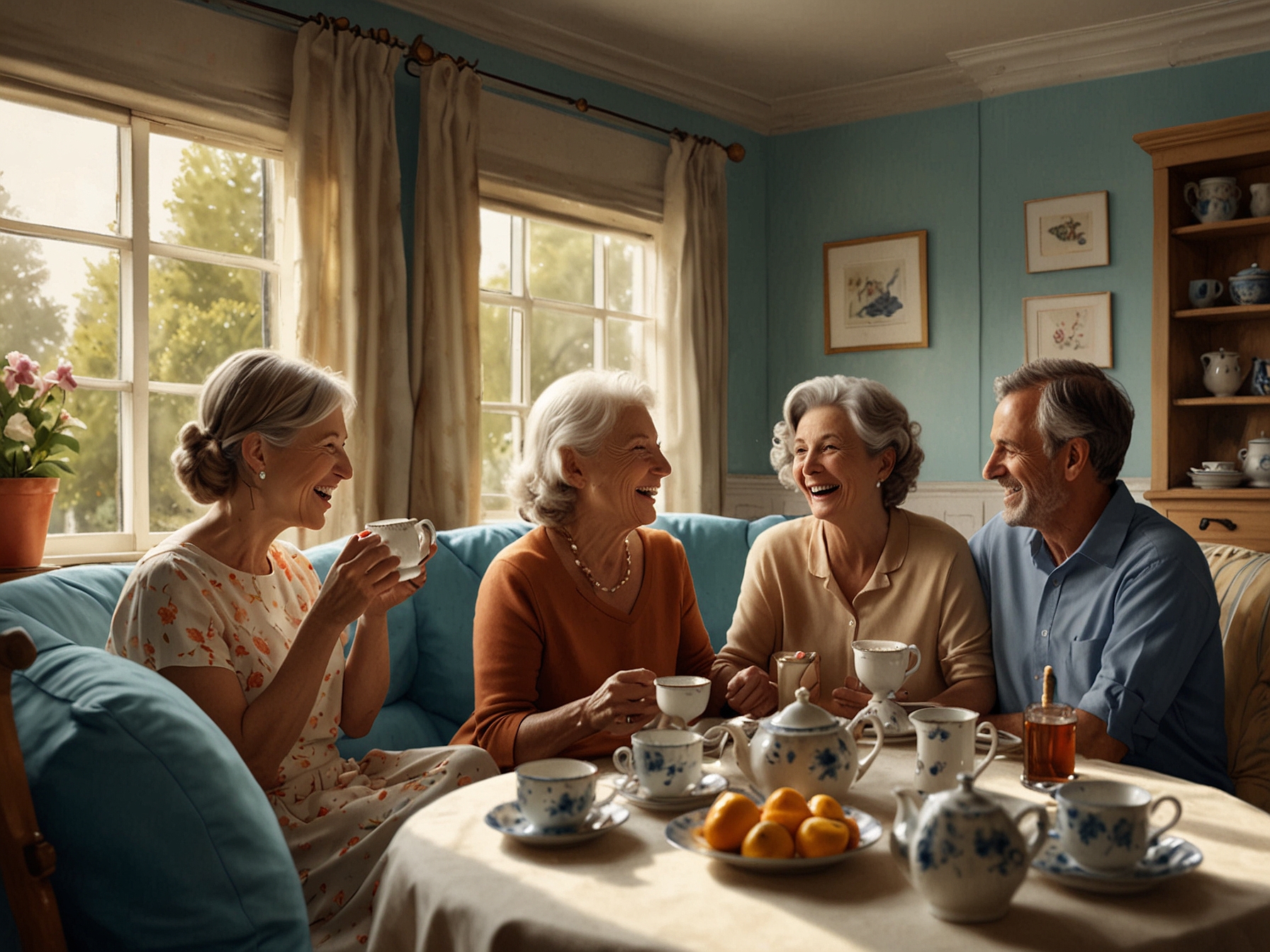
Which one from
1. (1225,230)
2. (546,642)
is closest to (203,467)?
(546,642)

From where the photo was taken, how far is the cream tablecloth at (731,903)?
3.20 ft

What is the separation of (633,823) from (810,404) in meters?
1.28

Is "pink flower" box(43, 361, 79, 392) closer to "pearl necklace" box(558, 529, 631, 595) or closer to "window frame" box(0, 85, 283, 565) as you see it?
"window frame" box(0, 85, 283, 565)

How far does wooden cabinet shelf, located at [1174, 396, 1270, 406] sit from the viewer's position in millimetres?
3984

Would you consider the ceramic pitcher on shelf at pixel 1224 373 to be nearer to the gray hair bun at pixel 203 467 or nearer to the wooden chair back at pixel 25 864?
the gray hair bun at pixel 203 467

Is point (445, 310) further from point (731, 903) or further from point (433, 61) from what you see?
point (731, 903)

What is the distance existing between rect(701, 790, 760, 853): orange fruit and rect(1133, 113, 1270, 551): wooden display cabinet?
343 centimetres

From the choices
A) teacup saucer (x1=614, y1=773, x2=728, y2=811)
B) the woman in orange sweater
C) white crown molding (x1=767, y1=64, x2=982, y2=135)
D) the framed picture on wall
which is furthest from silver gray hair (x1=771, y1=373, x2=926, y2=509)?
white crown molding (x1=767, y1=64, x2=982, y2=135)

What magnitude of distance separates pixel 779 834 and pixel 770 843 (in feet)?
0.04

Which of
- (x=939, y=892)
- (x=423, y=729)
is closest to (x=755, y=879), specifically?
(x=939, y=892)

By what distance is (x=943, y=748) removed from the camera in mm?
1352

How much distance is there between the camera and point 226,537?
1805mm

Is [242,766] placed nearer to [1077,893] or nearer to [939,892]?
[939,892]

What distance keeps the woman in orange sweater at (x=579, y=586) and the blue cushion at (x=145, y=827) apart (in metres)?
0.57
